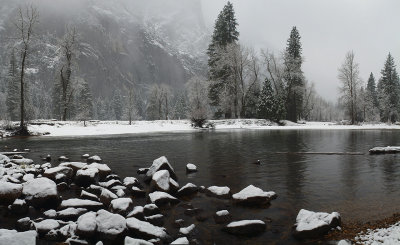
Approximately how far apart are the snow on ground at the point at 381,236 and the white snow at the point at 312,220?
2.01 ft

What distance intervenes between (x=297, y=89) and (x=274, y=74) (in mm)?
6297

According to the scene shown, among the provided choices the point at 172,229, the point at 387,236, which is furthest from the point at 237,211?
the point at 387,236

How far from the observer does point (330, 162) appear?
555 inches

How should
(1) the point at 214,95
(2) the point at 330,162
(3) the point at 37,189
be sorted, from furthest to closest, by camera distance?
1. (1) the point at 214,95
2. (2) the point at 330,162
3. (3) the point at 37,189

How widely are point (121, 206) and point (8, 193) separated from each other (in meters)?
3.13

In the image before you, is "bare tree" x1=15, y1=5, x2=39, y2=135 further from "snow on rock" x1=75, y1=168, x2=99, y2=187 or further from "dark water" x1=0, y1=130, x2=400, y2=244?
"snow on rock" x1=75, y1=168, x2=99, y2=187

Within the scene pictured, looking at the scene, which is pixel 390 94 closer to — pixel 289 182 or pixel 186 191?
pixel 289 182

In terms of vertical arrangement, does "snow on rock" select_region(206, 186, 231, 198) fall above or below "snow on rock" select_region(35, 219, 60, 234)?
above

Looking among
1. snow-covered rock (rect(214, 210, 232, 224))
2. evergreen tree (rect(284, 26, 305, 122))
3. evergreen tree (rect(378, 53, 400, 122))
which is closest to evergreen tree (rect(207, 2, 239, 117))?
evergreen tree (rect(284, 26, 305, 122))

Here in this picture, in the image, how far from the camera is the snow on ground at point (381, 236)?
16.5 ft

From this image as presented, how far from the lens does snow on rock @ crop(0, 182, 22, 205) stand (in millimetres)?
7402

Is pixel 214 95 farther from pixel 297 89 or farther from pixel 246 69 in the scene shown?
pixel 297 89

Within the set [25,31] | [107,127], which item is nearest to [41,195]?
[25,31]

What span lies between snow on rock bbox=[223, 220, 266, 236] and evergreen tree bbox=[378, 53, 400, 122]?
243 feet
